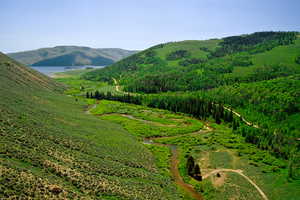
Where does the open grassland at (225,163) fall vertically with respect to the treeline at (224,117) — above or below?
below

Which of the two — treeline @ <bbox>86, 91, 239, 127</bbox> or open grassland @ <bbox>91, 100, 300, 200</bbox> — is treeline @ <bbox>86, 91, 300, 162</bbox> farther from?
open grassland @ <bbox>91, 100, 300, 200</bbox>

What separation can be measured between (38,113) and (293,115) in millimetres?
122082

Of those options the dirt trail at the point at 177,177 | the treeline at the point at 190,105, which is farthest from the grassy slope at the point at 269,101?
the dirt trail at the point at 177,177

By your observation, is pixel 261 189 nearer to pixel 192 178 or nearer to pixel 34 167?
pixel 192 178

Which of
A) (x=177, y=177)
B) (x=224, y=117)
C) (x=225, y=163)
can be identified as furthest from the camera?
(x=224, y=117)

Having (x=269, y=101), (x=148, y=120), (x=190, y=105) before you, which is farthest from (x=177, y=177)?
(x=269, y=101)

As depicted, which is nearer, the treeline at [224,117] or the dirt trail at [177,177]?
the dirt trail at [177,177]

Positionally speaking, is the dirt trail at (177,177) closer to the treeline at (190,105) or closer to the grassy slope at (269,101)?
the treeline at (190,105)

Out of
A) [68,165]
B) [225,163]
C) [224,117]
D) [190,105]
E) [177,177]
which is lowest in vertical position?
[177,177]

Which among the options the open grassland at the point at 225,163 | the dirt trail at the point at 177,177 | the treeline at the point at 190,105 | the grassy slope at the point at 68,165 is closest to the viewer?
the grassy slope at the point at 68,165

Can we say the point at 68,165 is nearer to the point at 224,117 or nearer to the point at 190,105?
the point at 224,117

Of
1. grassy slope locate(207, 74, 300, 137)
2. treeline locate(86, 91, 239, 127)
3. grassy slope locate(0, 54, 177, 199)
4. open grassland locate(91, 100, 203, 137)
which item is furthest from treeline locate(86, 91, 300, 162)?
grassy slope locate(0, 54, 177, 199)

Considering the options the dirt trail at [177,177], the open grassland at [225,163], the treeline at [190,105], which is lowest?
the dirt trail at [177,177]

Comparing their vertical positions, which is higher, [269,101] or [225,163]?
[269,101]
